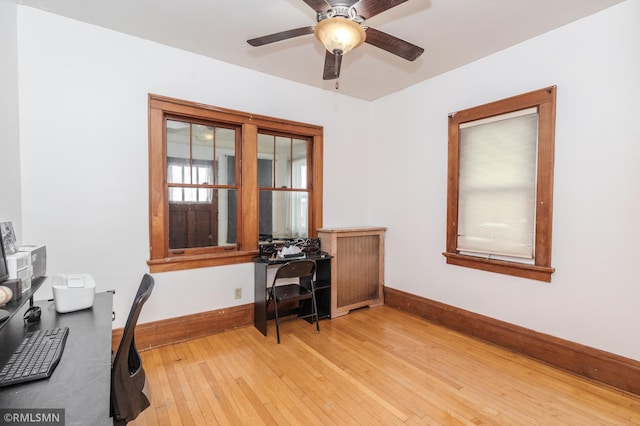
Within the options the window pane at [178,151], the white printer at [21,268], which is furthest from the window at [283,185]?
the white printer at [21,268]

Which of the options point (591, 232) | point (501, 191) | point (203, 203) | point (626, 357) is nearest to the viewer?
point (626, 357)

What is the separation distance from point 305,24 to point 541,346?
3336 millimetres

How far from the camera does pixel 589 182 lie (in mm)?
2352

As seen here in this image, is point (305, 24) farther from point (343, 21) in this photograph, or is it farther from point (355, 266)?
point (355, 266)

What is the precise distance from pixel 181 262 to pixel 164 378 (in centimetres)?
101

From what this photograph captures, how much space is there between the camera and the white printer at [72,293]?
1.80 metres

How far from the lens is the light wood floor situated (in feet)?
6.32

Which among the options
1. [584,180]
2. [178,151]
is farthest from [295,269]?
[584,180]

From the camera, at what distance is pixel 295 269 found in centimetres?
302

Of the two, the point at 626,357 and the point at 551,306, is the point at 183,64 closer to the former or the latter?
the point at 551,306

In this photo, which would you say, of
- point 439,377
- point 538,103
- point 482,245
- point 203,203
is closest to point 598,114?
point 538,103

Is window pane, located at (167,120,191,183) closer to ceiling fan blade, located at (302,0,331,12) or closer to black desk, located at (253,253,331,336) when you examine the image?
black desk, located at (253,253,331,336)

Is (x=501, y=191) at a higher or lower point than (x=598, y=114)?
lower

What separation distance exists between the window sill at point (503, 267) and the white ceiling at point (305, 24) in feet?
6.54
